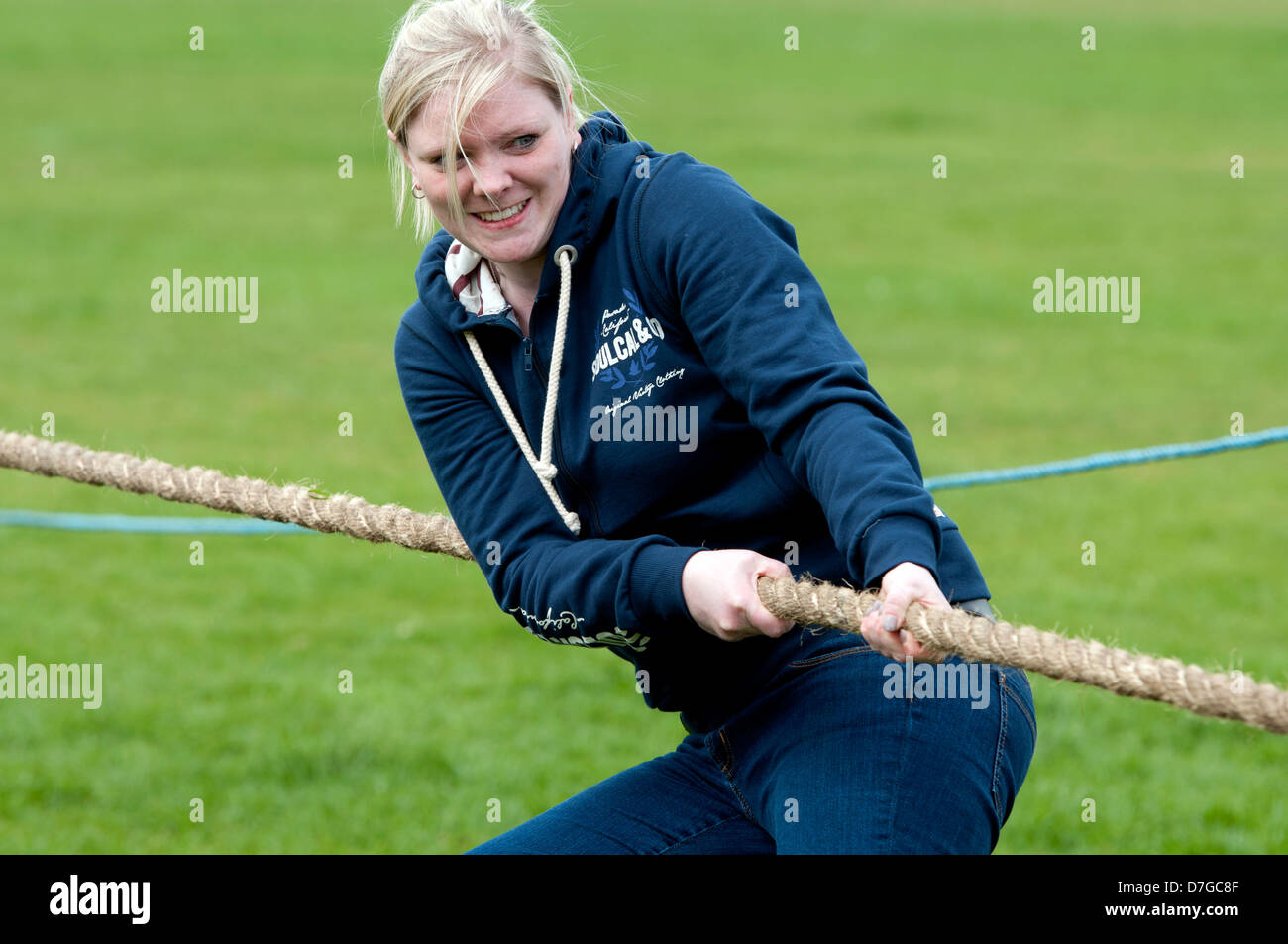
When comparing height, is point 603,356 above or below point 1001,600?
above

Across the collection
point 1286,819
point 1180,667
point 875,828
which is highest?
point 1180,667

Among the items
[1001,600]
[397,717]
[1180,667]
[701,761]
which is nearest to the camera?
[1180,667]

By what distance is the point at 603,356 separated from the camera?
1966 millimetres

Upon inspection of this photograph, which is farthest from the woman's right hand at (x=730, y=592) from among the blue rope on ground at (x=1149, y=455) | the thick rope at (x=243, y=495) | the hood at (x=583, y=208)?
the blue rope on ground at (x=1149, y=455)

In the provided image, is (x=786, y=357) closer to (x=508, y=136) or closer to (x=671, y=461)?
(x=671, y=461)

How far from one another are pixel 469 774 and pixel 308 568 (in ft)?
6.36

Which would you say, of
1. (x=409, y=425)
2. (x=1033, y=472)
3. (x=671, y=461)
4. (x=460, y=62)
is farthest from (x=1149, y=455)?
(x=409, y=425)

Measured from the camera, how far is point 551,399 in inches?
78.5

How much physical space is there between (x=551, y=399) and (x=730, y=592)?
0.38 m

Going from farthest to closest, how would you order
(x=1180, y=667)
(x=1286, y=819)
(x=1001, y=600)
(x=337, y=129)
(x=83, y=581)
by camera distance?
(x=337, y=129) < (x=83, y=581) < (x=1001, y=600) < (x=1286, y=819) < (x=1180, y=667)

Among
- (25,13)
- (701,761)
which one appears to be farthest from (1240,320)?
(25,13)

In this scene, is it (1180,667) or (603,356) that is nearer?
(1180,667)

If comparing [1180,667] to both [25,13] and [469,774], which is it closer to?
[469,774]

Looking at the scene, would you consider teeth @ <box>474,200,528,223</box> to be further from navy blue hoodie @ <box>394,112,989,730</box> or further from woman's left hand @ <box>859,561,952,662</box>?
woman's left hand @ <box>859,561,952,662</box>
